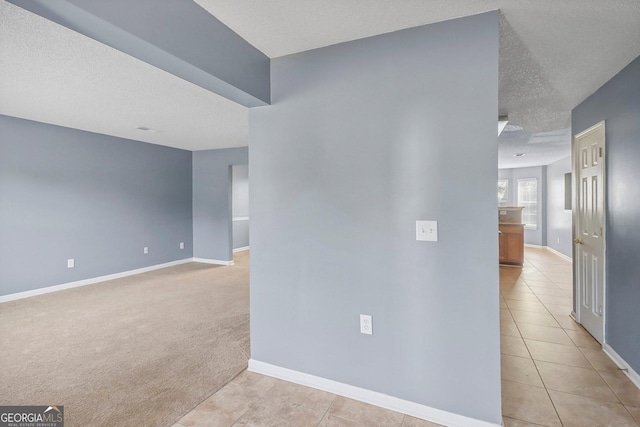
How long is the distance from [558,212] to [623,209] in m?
6.20

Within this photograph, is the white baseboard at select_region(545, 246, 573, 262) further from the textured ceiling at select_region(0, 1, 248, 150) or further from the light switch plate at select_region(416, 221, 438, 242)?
the textured ceiling at select_region(0, 1, 248, 150)

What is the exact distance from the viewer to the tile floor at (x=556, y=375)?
192cm

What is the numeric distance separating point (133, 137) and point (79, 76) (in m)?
2.80

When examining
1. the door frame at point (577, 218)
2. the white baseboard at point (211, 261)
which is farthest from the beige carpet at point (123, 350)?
the door frame at point (577, 218)

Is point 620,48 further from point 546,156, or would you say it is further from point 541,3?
point 546,156

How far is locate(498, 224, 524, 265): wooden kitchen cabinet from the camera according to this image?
620 cm

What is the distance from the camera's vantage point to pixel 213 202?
657 cm

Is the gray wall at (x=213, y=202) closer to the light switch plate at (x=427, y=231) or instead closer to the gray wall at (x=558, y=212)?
the light switch plate at (x=427, y=231)

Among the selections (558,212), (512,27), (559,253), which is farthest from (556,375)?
(558,212)

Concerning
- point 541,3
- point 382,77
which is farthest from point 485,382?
point 541,3

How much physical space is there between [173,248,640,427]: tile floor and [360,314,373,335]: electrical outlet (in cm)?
47

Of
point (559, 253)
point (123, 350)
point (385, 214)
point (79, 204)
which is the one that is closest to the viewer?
point (385, 214)

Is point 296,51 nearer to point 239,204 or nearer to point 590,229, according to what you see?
point 590,229

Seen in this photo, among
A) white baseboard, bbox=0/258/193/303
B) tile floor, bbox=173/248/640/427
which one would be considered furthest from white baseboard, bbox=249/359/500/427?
white baseboard, bbox=0/258/193/303
